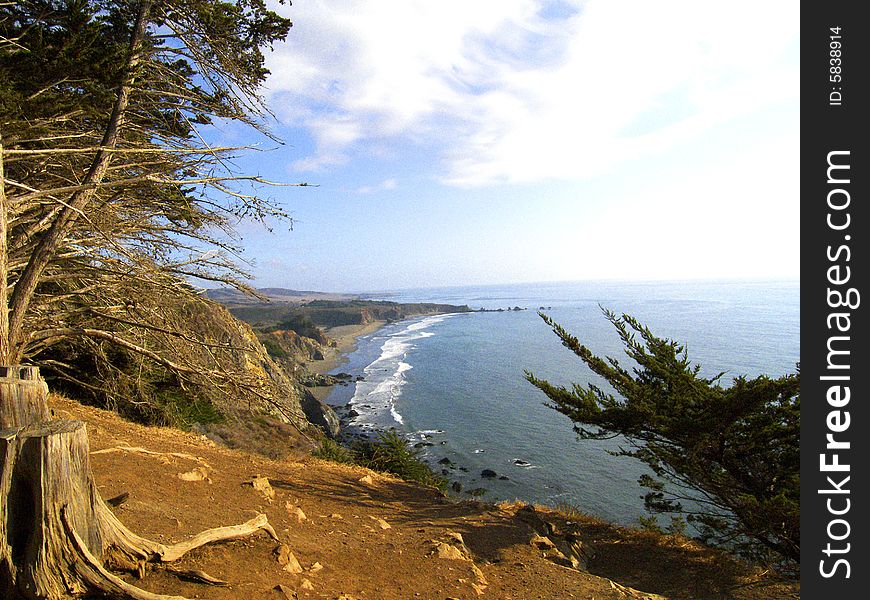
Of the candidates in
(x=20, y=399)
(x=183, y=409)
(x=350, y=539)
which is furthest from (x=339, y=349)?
(x=20, y=399)

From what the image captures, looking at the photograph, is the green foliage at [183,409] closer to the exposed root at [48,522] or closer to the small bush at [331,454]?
the small bush at [331,454]

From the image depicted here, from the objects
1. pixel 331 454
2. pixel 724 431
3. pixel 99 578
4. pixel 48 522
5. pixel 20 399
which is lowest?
pixel 331 454

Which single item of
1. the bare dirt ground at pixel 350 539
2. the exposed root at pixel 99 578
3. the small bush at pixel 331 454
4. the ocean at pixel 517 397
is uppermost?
the exposed root at pixel 99 578

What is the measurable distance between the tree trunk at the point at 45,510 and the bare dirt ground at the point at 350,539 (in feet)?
1.11

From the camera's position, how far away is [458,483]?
20547mm

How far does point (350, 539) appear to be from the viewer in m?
5.45

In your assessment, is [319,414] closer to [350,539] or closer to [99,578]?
[350,539]

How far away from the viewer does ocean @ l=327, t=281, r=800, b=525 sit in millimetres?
20781

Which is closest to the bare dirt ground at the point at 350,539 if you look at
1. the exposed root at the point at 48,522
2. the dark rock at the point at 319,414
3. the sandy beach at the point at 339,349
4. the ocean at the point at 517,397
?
the exposed root at the point at 48,522

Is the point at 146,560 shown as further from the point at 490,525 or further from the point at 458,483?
the point at 458,483

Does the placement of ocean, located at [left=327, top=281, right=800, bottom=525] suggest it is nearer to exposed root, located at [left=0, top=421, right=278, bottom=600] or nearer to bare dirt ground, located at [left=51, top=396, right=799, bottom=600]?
bare dirt ground, located at [left=51, top=396, right=799, bottom=600]

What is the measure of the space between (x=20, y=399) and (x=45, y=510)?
671 mm

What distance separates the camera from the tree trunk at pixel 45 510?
8.68 ft

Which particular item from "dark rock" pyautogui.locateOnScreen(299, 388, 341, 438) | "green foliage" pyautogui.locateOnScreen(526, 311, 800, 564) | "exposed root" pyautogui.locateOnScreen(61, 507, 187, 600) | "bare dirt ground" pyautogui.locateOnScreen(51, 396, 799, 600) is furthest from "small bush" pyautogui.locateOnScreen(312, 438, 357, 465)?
"dark rock" pyautogui.locateOnScreen(299, 388, 341, 438)
